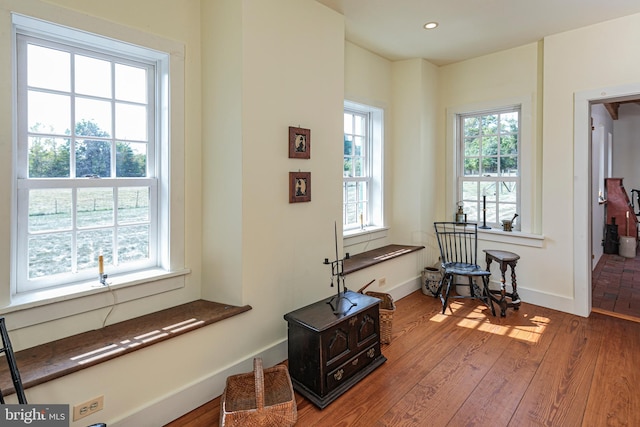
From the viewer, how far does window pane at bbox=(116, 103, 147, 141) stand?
2.24 meters

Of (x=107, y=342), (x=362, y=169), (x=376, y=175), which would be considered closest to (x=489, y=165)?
(x=376, y=175)

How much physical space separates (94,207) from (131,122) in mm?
627

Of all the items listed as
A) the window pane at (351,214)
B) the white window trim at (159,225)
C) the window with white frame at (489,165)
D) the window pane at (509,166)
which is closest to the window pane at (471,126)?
the window with white frame at (489,165)

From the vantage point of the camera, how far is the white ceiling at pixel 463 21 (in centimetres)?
288

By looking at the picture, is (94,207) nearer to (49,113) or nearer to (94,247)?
(94,247)

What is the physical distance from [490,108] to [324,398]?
146 inches

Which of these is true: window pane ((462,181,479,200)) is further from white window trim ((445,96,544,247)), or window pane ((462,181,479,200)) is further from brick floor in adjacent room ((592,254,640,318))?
brick floor in adjacent room ((592,254,640,318))

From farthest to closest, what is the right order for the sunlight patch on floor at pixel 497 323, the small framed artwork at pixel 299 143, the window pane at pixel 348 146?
the window pane at pixel 348 146, the sunlight patch on floor at pixel 497 323, the small framed artwork at pixel 299 143

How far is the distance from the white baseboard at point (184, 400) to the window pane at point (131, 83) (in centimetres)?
195

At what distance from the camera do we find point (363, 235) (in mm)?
3955

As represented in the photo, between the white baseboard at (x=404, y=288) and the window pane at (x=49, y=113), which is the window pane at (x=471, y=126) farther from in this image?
the window pane at (x=49, y=113)

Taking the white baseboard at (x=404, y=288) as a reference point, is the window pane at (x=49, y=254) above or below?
Result: above

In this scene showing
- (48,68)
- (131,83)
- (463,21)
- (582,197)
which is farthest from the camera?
(582,197)

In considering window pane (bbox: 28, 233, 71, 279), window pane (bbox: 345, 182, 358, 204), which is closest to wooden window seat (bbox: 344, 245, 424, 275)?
window pane (bbox: 345, 182, 358, 204)
